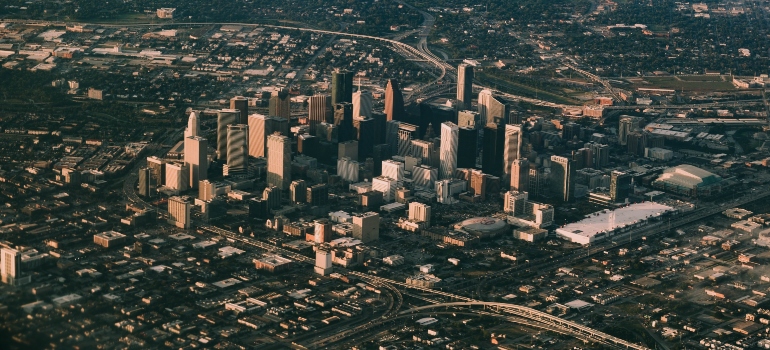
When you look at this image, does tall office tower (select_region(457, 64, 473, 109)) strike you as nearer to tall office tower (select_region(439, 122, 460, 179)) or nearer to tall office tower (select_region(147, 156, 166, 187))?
tall office tower (select_region(439, 122, 460, 179))

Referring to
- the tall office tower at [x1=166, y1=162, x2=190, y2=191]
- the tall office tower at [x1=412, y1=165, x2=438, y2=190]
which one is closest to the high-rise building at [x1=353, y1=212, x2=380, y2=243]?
the tall office tower at [x1=412, y1=165, x2=438, y2=190]

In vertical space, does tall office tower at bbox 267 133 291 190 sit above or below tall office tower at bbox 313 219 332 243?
above

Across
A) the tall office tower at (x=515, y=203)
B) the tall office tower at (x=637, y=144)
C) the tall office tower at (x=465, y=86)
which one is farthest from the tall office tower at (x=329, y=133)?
the tall office tower at (x=637, y=144)

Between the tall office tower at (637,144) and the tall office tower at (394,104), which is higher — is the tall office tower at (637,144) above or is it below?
below

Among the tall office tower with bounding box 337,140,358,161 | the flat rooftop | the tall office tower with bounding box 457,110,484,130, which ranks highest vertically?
the tall office tower with bounding box 457,110,484,130

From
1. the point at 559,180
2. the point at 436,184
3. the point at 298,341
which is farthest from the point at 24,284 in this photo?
the point at 559,180

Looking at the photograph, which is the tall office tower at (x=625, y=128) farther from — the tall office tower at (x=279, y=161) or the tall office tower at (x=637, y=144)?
the tall office tower at (x=279, y=161)
